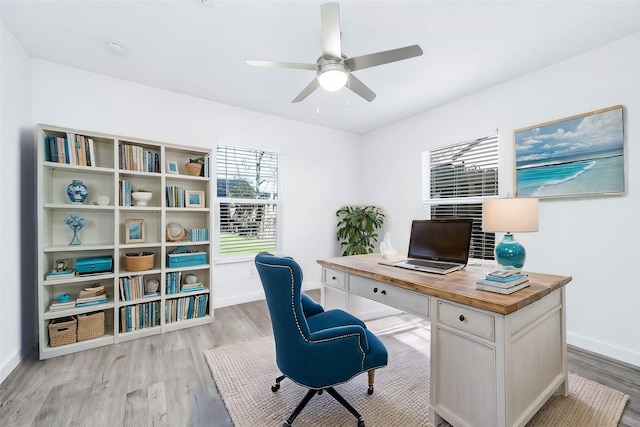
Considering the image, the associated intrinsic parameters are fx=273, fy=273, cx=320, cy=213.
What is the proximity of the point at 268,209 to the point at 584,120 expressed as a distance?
371 centimetres

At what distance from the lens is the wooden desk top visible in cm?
130

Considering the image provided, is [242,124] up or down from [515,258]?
up

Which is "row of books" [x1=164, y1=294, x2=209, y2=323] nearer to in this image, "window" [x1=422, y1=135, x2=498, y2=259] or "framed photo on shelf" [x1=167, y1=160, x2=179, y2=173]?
"framed photo on shelf" [x1=167, y1=160, x2=179, y2=173]

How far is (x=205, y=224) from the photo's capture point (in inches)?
136

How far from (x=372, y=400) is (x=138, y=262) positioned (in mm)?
2516

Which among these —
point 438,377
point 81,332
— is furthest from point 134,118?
point 438,377

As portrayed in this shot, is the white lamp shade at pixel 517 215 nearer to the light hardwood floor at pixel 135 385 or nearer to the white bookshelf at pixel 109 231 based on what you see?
the light hardwood floor at pixel 135 385

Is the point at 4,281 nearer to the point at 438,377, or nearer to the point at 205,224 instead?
the point at 205,224

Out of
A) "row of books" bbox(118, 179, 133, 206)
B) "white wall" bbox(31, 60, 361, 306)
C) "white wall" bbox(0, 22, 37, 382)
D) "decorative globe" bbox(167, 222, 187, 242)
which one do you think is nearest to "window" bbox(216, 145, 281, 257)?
"white wall" bbox(31, 60, 361, 306)

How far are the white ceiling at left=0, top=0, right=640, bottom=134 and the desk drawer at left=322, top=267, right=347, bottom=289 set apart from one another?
1.97 metres

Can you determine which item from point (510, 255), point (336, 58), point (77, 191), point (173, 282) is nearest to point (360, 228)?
point (173, 282)

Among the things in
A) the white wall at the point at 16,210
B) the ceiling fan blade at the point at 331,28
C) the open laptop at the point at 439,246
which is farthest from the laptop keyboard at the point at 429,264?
the white wall at the point at 16,210

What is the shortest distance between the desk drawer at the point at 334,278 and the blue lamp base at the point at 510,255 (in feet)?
3.60

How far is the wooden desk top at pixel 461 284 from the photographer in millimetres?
1295
